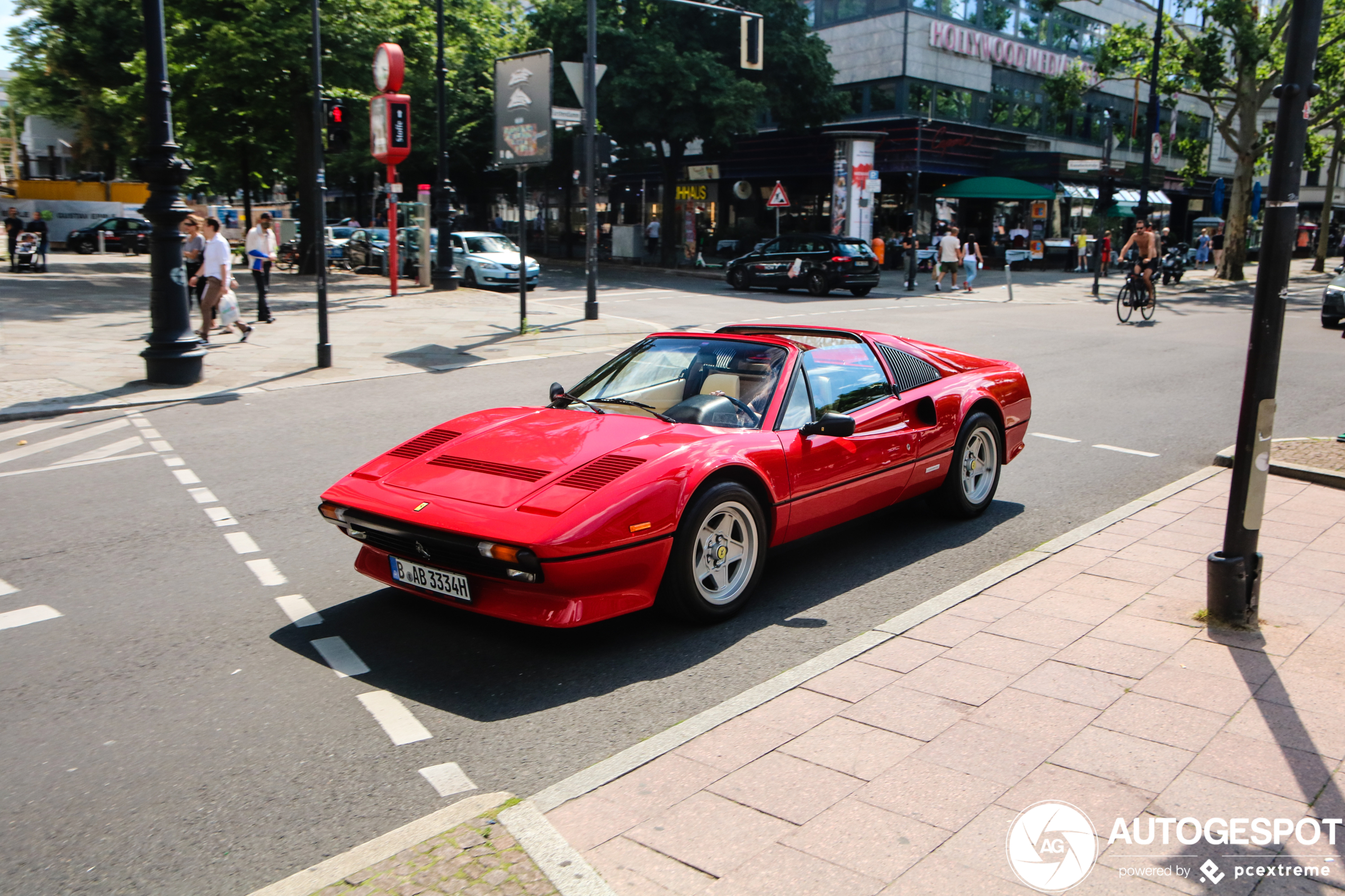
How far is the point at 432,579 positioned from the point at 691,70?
3150 centimetres

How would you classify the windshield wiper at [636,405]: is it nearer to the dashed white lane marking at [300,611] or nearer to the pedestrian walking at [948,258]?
the dashed white lane marking at [300,611]

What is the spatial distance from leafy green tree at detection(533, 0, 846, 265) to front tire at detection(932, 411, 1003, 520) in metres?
28.4

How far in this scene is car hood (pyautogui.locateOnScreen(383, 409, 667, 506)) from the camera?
4668 mm

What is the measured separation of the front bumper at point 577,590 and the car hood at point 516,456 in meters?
0.34

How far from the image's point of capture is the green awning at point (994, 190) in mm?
38281

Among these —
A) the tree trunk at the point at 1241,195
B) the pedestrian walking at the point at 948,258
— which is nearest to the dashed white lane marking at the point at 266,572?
the pedestrian walking at the point at 948,258

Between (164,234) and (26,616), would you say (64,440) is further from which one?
(26,616)

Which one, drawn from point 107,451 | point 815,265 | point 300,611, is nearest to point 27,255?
point 815,265

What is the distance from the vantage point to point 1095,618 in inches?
197

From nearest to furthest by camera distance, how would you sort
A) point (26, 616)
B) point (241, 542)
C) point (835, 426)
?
point (26, 616), point (835, 426), point (241, 542)

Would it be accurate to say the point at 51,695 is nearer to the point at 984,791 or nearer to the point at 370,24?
the point at 984,791

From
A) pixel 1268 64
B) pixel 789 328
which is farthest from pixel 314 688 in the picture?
pixel 1268 64

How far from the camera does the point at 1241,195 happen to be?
3438 cm

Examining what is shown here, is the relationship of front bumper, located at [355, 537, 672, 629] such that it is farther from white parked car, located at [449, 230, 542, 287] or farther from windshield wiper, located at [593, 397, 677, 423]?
white parked car, located at [449, 230, 542, 287]
